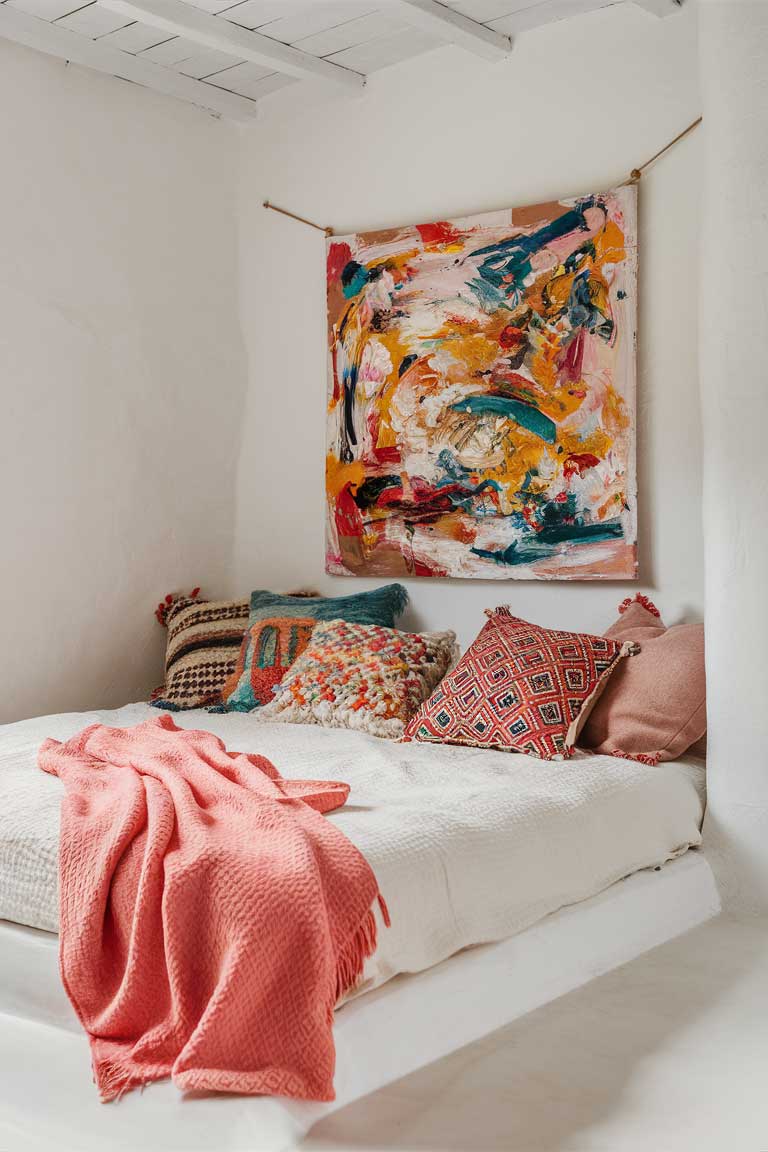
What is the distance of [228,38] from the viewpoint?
3652 mm

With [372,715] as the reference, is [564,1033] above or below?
below

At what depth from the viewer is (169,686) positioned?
405 centimetres

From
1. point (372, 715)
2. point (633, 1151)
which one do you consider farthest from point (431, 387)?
point (633, 1151)

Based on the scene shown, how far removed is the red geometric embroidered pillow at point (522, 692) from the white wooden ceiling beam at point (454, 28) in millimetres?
1816

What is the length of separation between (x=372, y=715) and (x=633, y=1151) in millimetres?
1696

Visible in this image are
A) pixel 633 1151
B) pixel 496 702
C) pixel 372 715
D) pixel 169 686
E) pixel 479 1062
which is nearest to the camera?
pixel 633 1151

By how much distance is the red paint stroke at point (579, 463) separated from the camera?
3.67 metres

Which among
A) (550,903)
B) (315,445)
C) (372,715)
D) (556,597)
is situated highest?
(315,445)

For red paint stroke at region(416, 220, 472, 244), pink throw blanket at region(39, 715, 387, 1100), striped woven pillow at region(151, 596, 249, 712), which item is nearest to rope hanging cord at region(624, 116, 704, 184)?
red paint stroke at region(416, 220, 472, 244)

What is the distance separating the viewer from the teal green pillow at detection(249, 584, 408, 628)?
157 inches

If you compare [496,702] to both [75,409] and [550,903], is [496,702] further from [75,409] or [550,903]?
[75,409]

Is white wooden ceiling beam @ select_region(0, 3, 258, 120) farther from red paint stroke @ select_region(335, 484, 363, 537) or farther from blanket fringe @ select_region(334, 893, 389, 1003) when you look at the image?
blanket fringe @ select_region(334, 893, 389, 1003)

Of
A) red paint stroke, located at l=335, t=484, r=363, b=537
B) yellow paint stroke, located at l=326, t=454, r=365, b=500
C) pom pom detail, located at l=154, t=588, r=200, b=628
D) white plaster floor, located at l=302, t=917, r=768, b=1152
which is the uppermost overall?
yellow paint stroke, located at l=326, t=454, r=365, b=500

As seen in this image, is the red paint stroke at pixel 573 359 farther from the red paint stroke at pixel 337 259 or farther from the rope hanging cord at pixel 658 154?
the red paint stroke at pixel 337 259
